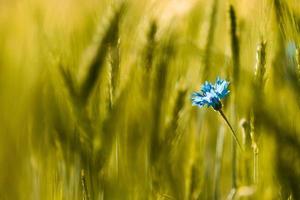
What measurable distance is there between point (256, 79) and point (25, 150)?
193mm

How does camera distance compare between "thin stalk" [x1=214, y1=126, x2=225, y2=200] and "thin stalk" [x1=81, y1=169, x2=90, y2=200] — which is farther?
"thin stalk" [x1=214, y1=126, x2=225, y2=200]

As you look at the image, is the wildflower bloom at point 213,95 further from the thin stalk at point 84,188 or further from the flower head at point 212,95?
the thin stalk at point 84,188

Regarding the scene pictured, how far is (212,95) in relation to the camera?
0.62 metres

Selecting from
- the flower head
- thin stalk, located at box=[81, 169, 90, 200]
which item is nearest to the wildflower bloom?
the flower head

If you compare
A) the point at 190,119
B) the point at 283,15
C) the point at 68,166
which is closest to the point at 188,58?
the point at 190,119

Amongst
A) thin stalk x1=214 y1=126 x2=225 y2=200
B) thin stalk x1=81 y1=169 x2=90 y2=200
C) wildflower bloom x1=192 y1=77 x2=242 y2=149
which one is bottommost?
thin stalk x1=81 y1=169 x2=90 y2=200

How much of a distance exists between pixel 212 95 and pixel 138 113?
0.25 ft

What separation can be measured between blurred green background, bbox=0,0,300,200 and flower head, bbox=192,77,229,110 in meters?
0.02

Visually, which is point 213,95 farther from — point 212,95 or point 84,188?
point 84,188

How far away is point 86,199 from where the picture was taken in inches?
21.0

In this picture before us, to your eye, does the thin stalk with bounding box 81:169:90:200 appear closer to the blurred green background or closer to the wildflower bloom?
the blurred green background

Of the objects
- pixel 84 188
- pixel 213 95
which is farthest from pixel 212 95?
pixel 84 188

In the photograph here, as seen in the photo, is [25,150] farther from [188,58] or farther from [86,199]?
[188,58]

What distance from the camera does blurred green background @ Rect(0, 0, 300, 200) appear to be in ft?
1.85
